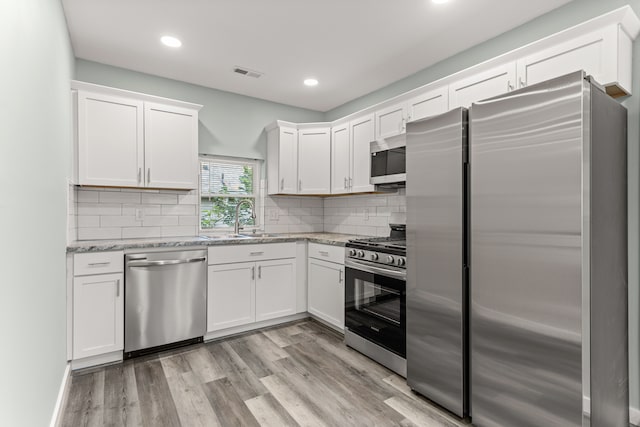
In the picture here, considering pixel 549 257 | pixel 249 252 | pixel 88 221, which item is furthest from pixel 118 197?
pixel 549 257

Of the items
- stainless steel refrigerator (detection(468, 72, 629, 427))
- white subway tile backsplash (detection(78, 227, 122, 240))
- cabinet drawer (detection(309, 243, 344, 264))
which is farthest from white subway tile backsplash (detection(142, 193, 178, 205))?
stainless steel refrigerator (detection(468, 72, 629, 427))

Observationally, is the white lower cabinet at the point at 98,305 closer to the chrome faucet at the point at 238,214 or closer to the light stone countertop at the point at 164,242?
the light stone countertop at the point at 164,242

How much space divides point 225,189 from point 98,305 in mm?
1820

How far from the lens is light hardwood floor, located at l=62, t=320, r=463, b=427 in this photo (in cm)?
204

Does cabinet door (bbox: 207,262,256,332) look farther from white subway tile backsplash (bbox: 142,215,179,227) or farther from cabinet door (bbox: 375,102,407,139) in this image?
cabinet door (bbox: 375,102,407,139)

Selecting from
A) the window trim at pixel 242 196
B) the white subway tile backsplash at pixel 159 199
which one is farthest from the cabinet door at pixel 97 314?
the window trim at pixel 242 196

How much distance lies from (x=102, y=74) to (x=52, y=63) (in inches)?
58.1

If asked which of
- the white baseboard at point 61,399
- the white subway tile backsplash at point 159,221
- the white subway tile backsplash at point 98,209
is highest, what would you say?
the white subway tile backsplash at point 98,209

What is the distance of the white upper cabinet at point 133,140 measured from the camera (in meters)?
2.93

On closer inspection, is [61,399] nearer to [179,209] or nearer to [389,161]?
[179,209]

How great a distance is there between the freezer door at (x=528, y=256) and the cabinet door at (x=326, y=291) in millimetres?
1511

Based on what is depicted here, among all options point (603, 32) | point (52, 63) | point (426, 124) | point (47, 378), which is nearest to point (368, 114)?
point (426, 124)

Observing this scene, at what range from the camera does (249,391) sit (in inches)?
92.3

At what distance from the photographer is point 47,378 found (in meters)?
1.75
